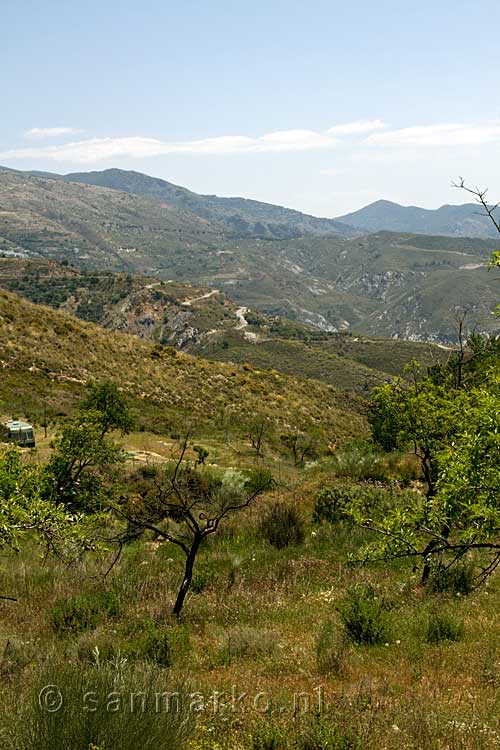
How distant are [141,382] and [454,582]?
3580 centimetres

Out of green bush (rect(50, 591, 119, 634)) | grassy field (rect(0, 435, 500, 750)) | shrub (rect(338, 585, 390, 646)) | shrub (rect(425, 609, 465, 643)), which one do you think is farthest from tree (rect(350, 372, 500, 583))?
green bush (rect(50, 591, 119, 634))

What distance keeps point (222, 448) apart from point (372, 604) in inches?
929

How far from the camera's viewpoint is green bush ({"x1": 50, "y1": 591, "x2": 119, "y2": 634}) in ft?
27.1

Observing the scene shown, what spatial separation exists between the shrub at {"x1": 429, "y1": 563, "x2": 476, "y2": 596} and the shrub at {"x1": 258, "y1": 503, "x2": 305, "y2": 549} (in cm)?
393

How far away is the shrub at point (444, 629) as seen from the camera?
7.73m

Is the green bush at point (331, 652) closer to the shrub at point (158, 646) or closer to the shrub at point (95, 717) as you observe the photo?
the shrub at point (158, 646)

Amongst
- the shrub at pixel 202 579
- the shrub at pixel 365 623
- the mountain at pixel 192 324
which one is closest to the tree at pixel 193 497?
the shrub at pixel 202 579

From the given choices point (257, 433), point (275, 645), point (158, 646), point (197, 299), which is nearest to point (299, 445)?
point (257, 433)

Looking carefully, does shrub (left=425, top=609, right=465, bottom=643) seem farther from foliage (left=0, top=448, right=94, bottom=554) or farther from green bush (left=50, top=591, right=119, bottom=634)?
foliage (left=0, top=448, right=94, bottom=554)

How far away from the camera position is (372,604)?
8.08 metres

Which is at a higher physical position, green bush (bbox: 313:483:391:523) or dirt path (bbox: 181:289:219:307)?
dirt path (bbox: 181:289:219:307)

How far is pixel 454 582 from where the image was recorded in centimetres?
990

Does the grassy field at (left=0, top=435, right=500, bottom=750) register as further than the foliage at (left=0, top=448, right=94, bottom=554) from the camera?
No

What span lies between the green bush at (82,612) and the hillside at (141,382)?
2310 centimetres
